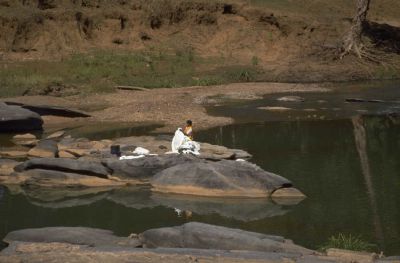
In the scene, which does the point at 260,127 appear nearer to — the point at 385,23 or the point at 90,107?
the point at 90,107

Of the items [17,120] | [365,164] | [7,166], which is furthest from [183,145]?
[17,120]

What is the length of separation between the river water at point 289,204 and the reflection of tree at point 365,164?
0.08ft

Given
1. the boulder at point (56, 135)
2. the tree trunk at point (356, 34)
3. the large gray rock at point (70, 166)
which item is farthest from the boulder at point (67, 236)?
the tree trunk at point (356, 34)

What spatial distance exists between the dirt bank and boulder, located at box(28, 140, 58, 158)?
240 inches

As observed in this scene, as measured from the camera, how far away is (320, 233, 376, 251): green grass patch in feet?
40.3

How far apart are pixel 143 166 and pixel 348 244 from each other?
6.85 meters

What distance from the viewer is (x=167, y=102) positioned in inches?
1270

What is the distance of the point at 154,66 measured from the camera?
41.8 metres

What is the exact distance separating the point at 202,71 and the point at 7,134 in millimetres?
18696

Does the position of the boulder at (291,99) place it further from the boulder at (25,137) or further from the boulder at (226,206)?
the boulder at (226,206)

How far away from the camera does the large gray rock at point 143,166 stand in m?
17.7

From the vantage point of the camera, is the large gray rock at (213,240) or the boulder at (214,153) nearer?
the large gray rock at (213,240)

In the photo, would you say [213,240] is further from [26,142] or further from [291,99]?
[291,99]

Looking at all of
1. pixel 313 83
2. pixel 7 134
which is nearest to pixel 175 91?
pixel 313 83
